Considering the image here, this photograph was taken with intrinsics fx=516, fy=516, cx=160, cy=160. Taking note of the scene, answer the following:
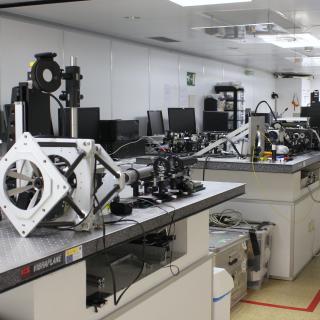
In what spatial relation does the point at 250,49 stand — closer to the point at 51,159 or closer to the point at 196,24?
the point at 196,24

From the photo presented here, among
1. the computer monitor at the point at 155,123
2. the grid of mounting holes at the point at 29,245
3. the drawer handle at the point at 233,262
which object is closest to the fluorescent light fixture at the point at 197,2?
the drawer handle at the point at 233,262

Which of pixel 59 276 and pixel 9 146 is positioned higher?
pixel 9 146

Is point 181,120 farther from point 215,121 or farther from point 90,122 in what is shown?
point 90,122

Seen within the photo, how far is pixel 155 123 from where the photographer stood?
28.0 ft

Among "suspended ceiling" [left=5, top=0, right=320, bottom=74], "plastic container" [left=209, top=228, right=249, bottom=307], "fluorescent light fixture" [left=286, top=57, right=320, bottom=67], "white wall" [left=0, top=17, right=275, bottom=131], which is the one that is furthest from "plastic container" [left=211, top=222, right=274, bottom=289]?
"fluorescent light fixture" [left=286, top=57, right=320, bottom=67]

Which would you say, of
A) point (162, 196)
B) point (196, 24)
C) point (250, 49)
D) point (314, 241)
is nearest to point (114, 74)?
point (196, 24)

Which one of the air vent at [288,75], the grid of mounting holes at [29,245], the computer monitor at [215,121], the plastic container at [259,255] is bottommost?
the plastic container at [259,255]

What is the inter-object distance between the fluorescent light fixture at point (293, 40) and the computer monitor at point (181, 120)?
1595 mm

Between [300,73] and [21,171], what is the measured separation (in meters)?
15.0

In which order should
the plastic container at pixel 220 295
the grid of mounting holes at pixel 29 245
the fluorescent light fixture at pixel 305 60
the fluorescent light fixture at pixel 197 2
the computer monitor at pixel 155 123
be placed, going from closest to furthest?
the grid of mounting holes at pixel 29 245, the plastic container at pixel 220 295, the fluorescent light fixture at pixel 197 2, the computer monitor at pixel 155 123, the fluorescent light fixture at pixel 305 60

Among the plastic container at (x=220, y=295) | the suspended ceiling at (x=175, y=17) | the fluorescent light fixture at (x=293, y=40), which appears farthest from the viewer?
the fluorescent light fixture at (x=293, y=40)

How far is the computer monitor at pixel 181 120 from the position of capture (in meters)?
7.89

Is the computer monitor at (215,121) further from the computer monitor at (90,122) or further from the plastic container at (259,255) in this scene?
the plastic container at (259,255)

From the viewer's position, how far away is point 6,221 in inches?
73.8
